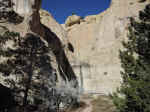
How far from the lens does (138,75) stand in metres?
8.96

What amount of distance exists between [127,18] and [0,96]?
34.6 meters

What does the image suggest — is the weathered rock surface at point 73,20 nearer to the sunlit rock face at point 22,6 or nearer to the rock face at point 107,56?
the rock face at point 107,56

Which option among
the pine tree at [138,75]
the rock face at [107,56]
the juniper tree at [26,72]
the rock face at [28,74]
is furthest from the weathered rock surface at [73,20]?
the pine tree at [138,75]

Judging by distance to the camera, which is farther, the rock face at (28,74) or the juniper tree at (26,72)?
the juniper tree at (26,72)

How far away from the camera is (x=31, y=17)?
2498 centimetres

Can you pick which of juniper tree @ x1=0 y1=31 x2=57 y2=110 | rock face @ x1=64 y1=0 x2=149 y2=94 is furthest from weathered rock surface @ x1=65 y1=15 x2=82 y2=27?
juniper tree @ x1=0 y1=31 x2=57 y2=110

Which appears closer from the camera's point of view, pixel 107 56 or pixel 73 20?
pixel 107 56

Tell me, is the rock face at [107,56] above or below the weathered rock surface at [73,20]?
below

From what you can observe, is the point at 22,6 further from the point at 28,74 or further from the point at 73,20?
the point at 73,20

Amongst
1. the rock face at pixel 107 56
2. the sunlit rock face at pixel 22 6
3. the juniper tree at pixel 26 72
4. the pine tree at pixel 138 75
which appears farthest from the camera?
the rock face at pixel 107 56

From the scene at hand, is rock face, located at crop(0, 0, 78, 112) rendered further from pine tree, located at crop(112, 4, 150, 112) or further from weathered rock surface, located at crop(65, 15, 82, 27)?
weathered rock surface, located at crop(65, 15, 82, 27)

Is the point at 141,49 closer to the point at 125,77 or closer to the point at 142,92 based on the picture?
the point at 125,77

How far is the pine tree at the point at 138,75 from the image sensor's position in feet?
26.9

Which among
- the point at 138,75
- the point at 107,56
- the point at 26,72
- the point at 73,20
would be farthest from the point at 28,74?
the point at 73,20
